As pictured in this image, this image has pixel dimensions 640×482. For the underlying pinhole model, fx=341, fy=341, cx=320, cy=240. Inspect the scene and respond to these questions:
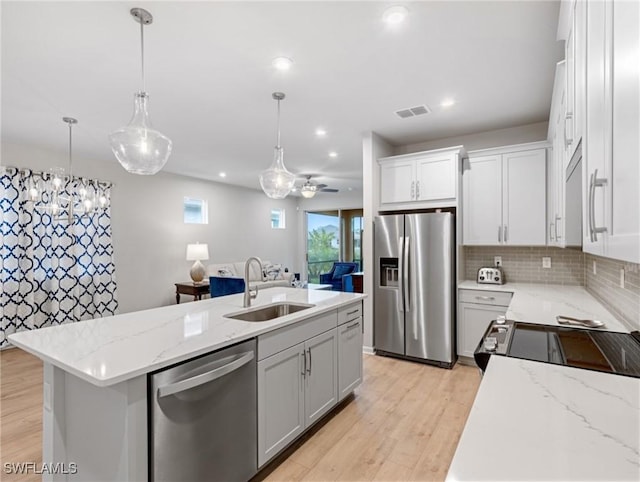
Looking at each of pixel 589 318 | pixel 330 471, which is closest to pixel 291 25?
pixel 589 318

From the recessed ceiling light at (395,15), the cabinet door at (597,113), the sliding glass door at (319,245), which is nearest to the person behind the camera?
the cabinet door at (597,113)

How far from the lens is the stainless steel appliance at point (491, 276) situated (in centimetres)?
378

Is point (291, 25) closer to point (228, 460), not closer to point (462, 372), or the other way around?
point (228, 460)

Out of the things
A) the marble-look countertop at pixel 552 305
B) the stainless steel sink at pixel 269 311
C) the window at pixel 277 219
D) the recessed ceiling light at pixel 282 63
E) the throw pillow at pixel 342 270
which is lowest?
the throw pillow at pixel 342 270

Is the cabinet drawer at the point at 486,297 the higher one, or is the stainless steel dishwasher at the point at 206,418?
the cabinet drawer at the point at 486,297

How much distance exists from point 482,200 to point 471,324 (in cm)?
138

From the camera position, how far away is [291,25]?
2061 millimetres

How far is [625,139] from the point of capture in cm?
71

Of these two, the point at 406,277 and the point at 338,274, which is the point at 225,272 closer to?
the point at 338,274

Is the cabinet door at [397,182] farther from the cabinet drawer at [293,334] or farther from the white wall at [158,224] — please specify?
the white wall at [158,224]

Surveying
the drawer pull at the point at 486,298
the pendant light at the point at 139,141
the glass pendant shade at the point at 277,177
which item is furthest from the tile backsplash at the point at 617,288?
the pendant light at the point at 139,141

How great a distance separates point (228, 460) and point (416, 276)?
2.64 metres

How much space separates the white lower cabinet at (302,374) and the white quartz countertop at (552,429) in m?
1.19

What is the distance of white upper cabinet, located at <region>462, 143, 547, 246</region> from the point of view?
Answer: 3.53 meters
